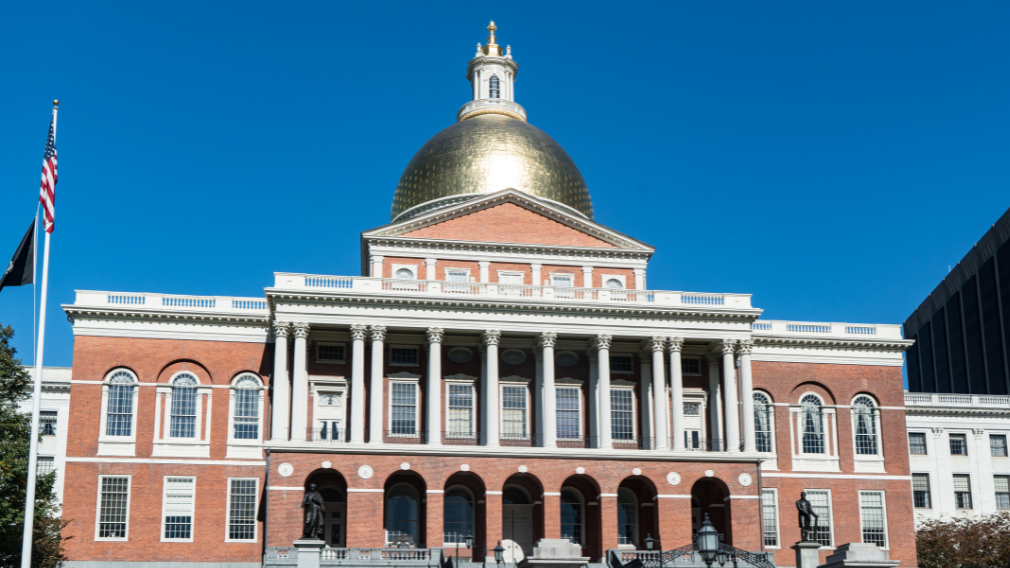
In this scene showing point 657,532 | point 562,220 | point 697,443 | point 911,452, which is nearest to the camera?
point 657,532

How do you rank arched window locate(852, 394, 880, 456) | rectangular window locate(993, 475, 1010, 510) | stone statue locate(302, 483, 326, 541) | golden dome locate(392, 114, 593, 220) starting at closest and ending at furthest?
1. stone statue locate(302, 483, 326, 541)
2. arched window locate(852, 394, 880, 456)
3. golden dome locate(392, 114, 593, 220)
4. rectangular window locate(993, 475, 1010, 510)

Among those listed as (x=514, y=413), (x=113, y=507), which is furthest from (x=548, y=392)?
(x=113, y=507)

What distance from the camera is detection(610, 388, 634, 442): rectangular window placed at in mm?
58250

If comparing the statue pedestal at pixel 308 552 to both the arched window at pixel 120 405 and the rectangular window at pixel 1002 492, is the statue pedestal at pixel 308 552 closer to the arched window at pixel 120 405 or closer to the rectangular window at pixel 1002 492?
the arched window at pixel 120 405

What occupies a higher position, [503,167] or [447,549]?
[503,167]

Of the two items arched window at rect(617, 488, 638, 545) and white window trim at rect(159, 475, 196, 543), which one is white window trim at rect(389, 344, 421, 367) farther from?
arched window at rect(617, 488, 638, 545)

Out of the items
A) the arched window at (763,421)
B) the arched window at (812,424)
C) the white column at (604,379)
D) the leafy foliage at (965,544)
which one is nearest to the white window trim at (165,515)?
the white column at (604,379)

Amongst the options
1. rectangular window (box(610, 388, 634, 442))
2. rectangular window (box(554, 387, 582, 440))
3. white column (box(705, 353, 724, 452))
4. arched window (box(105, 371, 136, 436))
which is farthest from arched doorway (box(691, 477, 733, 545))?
arched window (box(105, 371, 136, 436))

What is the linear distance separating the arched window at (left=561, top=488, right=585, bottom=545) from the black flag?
99.0 ft

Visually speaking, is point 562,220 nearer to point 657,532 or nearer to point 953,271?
point 657,532

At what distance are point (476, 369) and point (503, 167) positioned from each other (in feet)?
42.2

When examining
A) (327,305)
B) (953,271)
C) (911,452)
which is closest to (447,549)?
(327,305)

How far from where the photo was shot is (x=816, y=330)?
2472 inches

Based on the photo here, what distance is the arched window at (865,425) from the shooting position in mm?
61562
